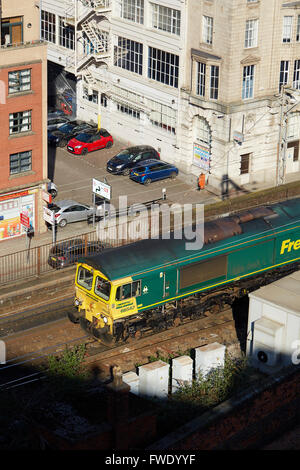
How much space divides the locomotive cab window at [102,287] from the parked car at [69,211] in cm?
1577

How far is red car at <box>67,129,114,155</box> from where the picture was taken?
213ft

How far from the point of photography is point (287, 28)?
57.9m

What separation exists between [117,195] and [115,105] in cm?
1196

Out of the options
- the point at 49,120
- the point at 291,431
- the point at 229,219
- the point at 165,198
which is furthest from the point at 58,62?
the point at 291,431

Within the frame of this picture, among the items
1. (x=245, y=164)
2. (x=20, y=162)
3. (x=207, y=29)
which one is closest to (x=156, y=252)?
(x=20, y=162)

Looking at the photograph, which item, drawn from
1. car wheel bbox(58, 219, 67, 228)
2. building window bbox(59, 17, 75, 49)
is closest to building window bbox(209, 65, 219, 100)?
car wheel bbox(58, 219, 67, 228)

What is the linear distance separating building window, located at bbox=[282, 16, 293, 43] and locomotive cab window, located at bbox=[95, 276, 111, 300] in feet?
93.1

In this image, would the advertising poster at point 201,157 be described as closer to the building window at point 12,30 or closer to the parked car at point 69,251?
the building window at point 12,30

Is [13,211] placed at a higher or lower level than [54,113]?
lower

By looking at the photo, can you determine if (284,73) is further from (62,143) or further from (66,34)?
(66,34)

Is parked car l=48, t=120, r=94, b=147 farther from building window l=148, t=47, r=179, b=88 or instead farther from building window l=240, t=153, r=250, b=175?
building window l=240, t=153, r=250, b=175

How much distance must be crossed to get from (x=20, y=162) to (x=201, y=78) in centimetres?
1470

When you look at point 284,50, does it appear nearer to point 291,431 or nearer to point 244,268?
point 244,268

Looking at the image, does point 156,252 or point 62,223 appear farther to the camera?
point 62,223
